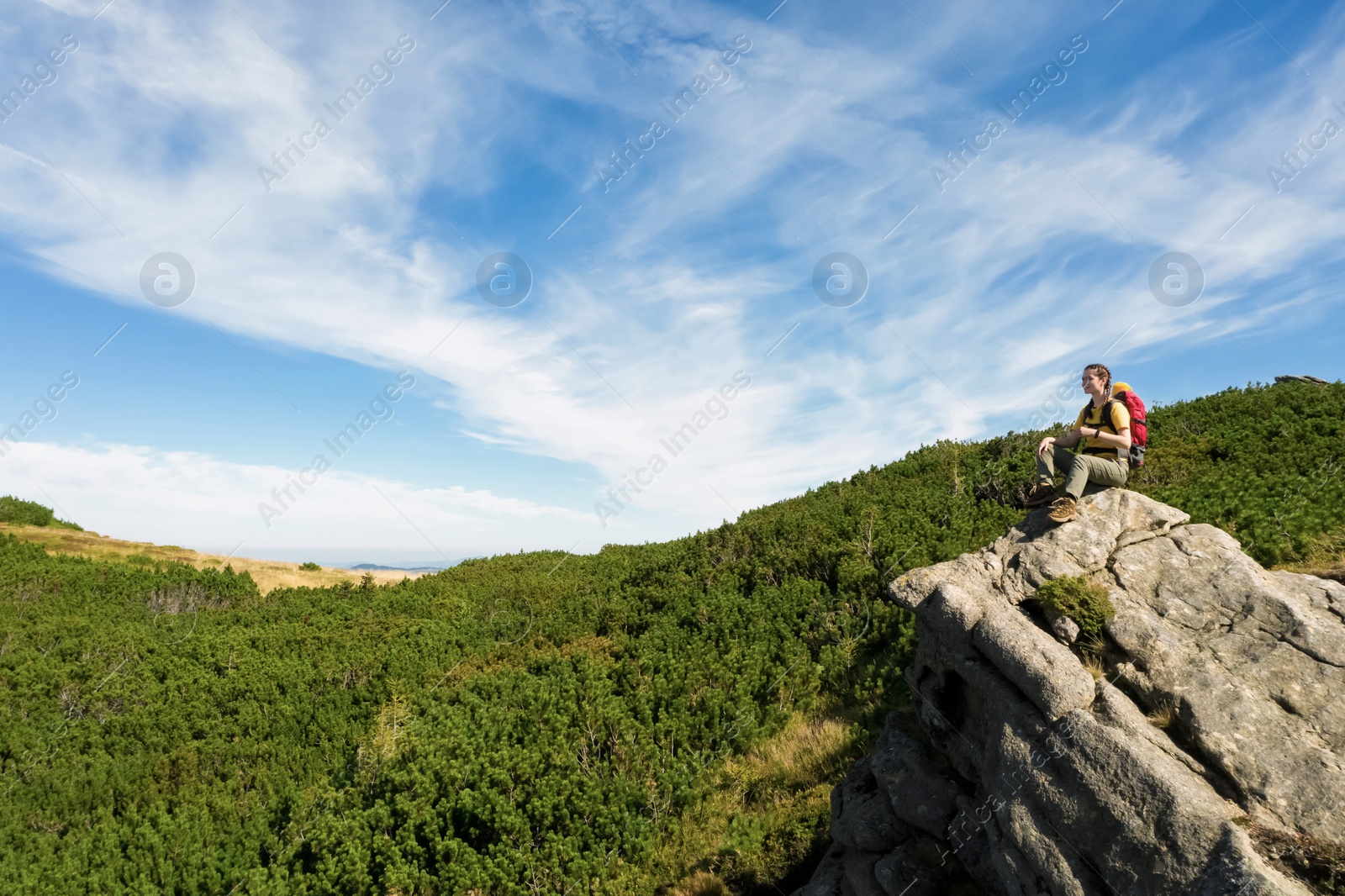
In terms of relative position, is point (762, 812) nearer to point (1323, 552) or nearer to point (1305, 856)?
point (1305, 856)

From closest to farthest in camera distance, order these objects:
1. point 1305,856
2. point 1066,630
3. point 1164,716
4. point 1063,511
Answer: point 1305,856 < point 1164,716 < point 1066,630 < point 1063,511

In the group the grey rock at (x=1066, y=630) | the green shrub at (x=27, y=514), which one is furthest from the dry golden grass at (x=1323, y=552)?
the green shrub at (x=27, y=514)

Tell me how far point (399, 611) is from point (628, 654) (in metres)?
10.5

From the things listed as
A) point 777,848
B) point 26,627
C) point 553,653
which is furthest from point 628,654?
point 26,627

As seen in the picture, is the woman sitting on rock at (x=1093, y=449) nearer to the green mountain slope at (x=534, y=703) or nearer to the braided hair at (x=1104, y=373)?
the braided hair at (x=1104, y=373)

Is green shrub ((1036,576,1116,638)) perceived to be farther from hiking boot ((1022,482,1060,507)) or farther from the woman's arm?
the woman's arm

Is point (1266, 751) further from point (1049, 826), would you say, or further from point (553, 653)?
point (553, 653)

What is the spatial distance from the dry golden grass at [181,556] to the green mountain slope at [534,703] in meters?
6.08

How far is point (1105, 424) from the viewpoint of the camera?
899 centimetres

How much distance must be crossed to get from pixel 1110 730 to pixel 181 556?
34484mm

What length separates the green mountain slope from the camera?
9.55 metres

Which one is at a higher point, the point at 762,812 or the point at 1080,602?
the point at 1080,602

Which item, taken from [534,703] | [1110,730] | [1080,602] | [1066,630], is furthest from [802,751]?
[1110,730]

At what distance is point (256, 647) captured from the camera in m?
17.9
